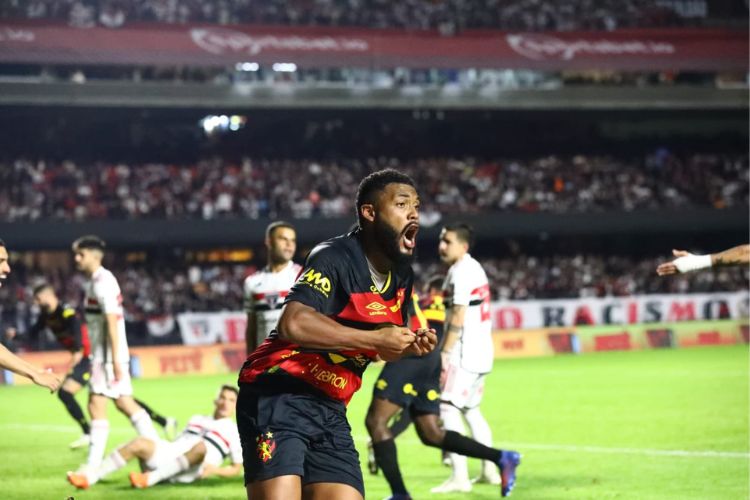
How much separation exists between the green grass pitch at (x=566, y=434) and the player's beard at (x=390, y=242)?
18.8 feet

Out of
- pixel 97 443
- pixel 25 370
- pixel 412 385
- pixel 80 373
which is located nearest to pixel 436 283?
pixel 412 385

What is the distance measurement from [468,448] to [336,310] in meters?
4.95

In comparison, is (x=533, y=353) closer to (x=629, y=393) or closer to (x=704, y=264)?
(x=629, y=393)

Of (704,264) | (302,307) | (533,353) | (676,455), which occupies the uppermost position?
(302,307)

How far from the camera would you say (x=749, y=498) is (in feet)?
33.2

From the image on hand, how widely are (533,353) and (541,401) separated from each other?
Result: 1271 centimetres

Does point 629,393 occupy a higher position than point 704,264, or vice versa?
point 704,264

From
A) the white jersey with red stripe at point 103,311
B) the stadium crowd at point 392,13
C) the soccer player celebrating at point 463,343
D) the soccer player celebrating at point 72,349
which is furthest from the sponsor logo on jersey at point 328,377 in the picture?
the stadium crowd at point 392,13

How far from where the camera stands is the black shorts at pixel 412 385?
10.0 metres

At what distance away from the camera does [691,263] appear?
7449mm

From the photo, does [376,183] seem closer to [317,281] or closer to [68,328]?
[317,281]

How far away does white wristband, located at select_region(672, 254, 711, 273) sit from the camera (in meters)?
7.36

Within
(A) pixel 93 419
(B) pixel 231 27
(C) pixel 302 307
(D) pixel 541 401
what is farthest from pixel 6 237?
(C) pixel 302 307

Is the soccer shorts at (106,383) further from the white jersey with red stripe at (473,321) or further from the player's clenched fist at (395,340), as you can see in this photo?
the player's clenched fist at (395,340)
